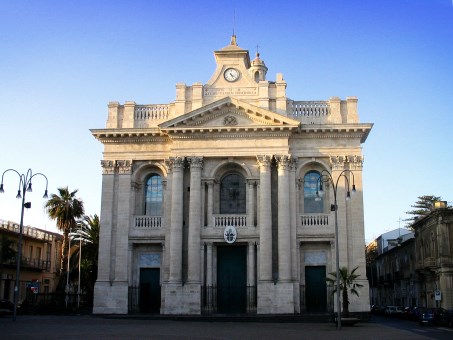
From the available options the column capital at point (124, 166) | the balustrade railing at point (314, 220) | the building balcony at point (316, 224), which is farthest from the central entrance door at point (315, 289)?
the column capital at point (124, 166)

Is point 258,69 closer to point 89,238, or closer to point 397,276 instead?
point 89,238

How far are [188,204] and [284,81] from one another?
10990mm

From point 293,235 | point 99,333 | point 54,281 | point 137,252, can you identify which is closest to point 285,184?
point 293,235

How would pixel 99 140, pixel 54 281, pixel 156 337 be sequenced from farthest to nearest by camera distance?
pixel 54 281 → pixel 99 140 → pixel 156 337

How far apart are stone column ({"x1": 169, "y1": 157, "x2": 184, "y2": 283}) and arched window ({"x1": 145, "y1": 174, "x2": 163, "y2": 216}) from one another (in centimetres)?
246

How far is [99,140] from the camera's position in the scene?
4281 centimetres

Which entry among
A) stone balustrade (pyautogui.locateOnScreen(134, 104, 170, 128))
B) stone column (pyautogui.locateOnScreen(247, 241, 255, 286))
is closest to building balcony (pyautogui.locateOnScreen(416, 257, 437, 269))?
stone column (pyautogui.locateOnScreen(247, 241, 255, 286))

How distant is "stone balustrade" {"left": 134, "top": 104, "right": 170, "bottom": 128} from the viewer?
4288 centimetres

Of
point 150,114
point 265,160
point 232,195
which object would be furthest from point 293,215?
point 150,114

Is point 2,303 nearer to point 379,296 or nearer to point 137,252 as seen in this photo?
point 137,252

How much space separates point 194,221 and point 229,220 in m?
2.48

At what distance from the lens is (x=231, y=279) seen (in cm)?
4078

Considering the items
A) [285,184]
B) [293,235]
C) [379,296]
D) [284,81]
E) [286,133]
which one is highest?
[284,81]

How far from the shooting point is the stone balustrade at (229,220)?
40.5 m
